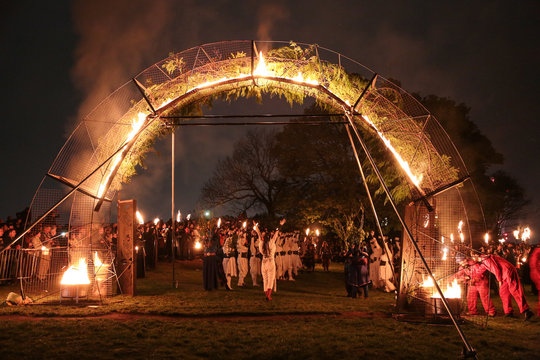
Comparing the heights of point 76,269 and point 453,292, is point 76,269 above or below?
above

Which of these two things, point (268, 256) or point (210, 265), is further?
point (210, 265)

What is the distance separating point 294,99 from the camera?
11.6 m

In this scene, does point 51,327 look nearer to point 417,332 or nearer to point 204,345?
point 204,345

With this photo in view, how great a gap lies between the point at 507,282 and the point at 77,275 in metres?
12.0

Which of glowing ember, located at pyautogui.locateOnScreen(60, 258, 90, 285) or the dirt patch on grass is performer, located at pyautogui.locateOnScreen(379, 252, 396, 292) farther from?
glowing ember, located at pyautogui.locateOnScreen(60, 258, 90, 285)

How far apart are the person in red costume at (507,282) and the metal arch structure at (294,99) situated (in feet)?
3.09

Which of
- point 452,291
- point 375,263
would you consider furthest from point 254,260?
point 452,291

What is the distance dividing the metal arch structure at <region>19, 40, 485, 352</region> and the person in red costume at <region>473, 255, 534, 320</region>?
940 mm

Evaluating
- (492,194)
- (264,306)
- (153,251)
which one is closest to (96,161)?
(264,306)

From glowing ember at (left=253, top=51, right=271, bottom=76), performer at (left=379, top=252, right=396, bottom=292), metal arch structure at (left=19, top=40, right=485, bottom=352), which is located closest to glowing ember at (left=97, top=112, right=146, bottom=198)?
metal arch structure at (left=19, top=40, right=485, bottom=352)

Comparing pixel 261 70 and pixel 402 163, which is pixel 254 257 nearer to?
pixel 402 163

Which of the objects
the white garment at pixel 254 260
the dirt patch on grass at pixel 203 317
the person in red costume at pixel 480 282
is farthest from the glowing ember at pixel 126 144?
the person in red costume at pixel 480 282

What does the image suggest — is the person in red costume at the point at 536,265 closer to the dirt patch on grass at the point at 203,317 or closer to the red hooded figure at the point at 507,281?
the red hooded figure at the point at 507,281

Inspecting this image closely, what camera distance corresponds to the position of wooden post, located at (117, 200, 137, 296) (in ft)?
44.8
